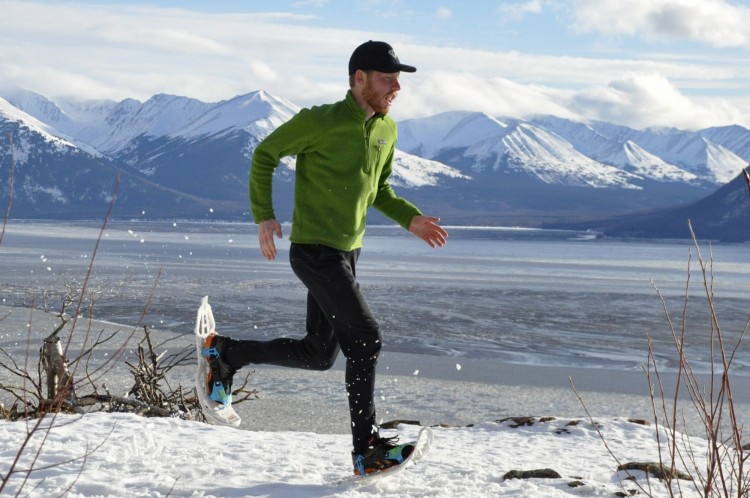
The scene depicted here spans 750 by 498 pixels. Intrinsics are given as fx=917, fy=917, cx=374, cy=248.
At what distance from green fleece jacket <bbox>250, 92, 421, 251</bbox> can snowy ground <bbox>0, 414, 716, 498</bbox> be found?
0.96 metres

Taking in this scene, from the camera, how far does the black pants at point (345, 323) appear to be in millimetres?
3564

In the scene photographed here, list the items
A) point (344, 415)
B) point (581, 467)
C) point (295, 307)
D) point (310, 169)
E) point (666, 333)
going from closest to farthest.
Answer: point (310, 169) → point (581, 467) → point (344, 415) → point (666, 333) → point (295, 307)

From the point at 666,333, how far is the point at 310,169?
1227 centimetres

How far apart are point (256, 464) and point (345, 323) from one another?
80 centimetres

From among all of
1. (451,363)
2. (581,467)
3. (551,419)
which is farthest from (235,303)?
(581,467)

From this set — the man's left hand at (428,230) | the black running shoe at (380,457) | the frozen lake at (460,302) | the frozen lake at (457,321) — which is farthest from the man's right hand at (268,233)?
the frozen lake at (460,302)

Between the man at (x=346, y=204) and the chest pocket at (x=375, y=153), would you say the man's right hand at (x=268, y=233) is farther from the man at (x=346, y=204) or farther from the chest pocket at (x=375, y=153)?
the chest pocket at (x=375, y=153)

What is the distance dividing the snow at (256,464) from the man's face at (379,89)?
1.51 m

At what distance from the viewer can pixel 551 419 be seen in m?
5.93

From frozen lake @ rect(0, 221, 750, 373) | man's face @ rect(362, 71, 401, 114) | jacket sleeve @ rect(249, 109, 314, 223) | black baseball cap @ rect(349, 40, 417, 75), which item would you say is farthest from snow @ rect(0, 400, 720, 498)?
frozen lake @ rect(0, 221, 750, 373)

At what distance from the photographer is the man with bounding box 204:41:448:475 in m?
3.58

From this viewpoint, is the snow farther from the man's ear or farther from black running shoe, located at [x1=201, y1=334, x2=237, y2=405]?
the man's ear

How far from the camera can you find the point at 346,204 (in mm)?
3637

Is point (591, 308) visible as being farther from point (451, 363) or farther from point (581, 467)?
point (581, 467)
